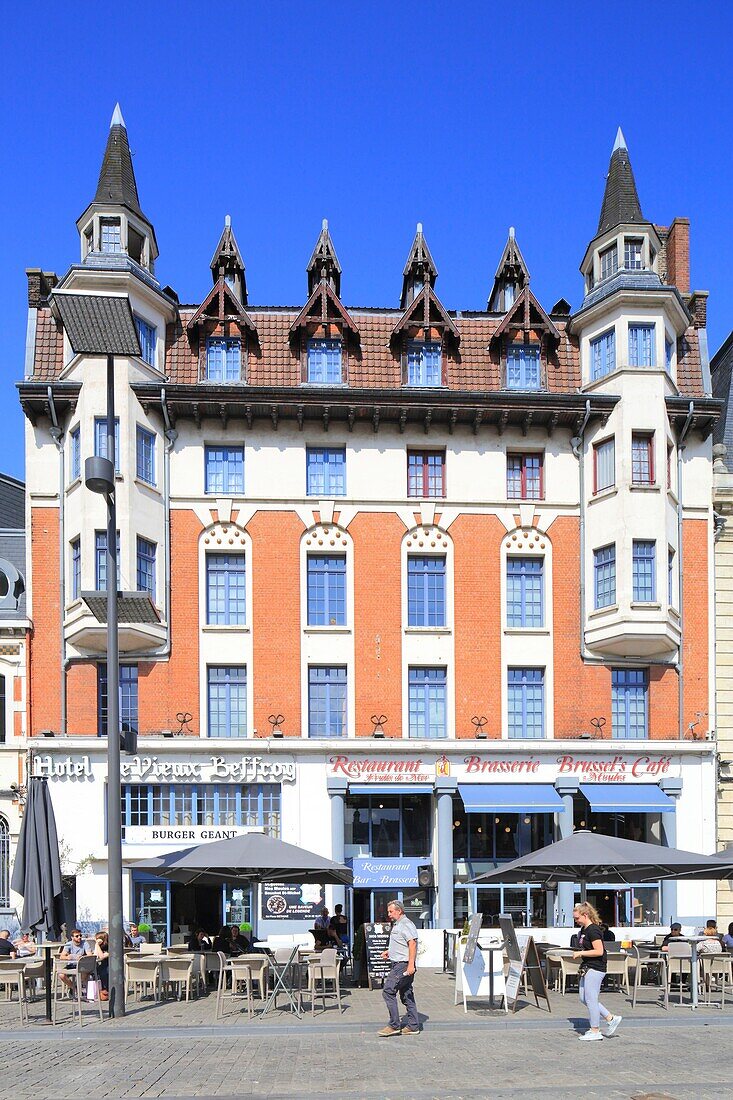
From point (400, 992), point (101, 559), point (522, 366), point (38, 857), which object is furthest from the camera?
point (522, 366)

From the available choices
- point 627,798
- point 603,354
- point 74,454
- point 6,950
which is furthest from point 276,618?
point 6,950

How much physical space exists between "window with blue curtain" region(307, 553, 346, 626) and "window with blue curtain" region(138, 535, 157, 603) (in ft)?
13.0

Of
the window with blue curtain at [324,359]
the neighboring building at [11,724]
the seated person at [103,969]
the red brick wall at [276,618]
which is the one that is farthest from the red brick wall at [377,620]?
the seated person at [103,969]

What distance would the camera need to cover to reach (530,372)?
3506 centimetres

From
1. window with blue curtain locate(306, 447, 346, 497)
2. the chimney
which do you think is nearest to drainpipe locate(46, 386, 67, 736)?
window with blue curtain locate(306, 447, 346, 497)

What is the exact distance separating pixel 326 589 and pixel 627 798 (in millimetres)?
9163

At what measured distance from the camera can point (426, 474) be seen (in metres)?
34.3

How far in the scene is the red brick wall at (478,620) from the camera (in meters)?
33.2

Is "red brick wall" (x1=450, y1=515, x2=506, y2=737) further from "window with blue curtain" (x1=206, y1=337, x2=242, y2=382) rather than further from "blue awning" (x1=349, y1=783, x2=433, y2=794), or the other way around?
"window with blue curtain" (x1=206, y1=337, x2=242, y2=382)

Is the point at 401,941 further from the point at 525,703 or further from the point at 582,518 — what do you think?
the point at 582,518

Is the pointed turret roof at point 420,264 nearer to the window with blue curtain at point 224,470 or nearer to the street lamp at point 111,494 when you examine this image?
the window with blue curtain at point 224,470

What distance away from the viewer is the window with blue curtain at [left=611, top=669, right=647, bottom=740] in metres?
33.6

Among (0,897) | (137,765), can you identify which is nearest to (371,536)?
(137,765)

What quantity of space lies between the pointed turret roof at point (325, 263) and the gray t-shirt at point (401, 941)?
21368 mm
